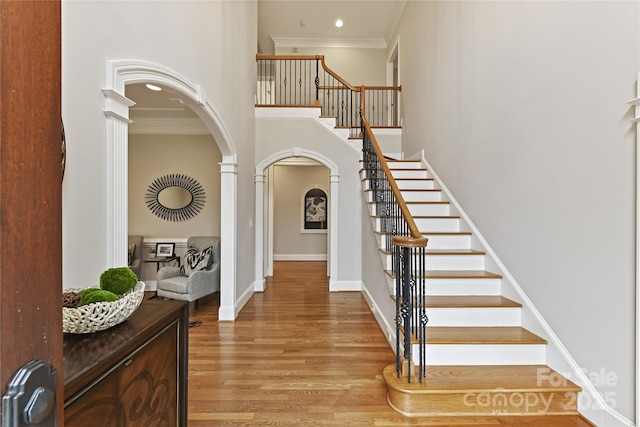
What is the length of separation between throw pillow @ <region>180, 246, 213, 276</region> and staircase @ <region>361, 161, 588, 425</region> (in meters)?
2.88

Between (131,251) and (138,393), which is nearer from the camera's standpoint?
(138,393)

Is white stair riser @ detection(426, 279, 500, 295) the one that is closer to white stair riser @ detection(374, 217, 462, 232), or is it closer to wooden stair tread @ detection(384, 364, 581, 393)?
wooden stair tread @ detection(384, 364, 581, 393)

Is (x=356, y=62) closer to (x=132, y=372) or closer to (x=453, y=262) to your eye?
(x=453, y=262)

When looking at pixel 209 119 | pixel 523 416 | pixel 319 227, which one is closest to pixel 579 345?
pixel 523 416

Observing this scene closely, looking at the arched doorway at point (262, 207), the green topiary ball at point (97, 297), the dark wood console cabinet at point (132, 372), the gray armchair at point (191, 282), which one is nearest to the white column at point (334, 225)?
the arched doorway at point (262, 207)

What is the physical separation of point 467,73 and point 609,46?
Answer: 6.22 ft

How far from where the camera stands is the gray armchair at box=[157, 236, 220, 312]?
445 centimetres

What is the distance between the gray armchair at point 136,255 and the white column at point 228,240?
2.26 meters

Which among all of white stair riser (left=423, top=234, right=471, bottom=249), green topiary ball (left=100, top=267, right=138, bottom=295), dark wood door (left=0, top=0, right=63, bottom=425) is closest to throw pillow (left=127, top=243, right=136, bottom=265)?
white stair riser (left=423, top=234, right=471, bottom=249)

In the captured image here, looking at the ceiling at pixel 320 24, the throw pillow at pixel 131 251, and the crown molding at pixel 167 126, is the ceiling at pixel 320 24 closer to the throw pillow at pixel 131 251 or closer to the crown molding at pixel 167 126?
the crown molding at pixel 167 126

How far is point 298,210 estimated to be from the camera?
31.4ft

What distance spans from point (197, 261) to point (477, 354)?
3.91 m

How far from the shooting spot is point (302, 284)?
6.34 metres

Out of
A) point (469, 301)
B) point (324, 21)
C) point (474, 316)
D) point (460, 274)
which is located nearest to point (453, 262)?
point (460, 274)
